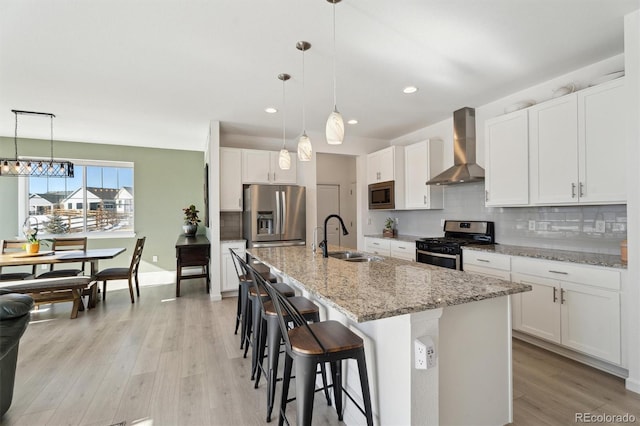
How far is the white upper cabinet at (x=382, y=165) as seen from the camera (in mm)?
4832

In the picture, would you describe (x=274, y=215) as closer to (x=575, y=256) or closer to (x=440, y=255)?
(x=440, y=255)

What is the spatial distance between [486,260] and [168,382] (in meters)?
3.09

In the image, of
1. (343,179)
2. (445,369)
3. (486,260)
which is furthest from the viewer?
(343,179)

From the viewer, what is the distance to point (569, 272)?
96.0 inches

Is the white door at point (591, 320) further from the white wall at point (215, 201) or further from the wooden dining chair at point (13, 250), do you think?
the wooden dining chair at point (13, 250)

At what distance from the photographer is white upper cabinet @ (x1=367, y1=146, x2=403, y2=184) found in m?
4.83

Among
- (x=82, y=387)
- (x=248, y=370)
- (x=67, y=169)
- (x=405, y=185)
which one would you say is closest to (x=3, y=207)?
(x=67, y=169)

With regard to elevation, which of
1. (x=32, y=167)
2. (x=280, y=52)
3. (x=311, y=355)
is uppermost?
(x=280, y=52)

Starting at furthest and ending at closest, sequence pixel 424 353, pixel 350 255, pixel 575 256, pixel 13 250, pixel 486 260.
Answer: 1. pixel 13 250
2. pixel 486 260
3. pixel 350 255
4. pixel 575 256
5. pixel 424 353

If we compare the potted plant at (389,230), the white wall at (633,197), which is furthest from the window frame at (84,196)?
the white wall at (633,197)

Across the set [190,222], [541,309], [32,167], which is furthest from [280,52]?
[190,222]

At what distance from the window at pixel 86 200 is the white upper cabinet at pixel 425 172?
215 inches

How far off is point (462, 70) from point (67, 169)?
17.1 feet

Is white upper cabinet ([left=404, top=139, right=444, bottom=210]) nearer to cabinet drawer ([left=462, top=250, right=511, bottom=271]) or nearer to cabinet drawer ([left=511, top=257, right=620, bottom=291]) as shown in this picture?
cabinet drawer ([left=462, top=250, right=511, bottom=271])
